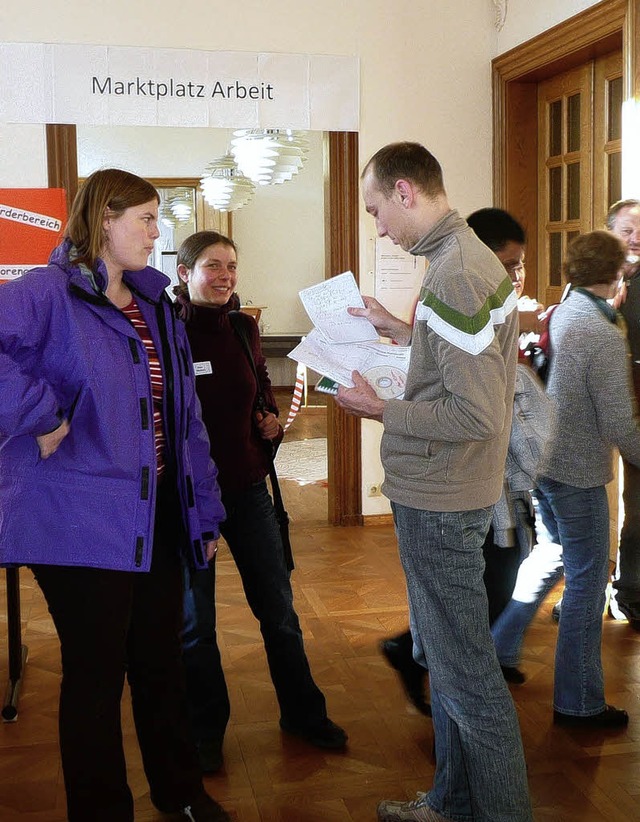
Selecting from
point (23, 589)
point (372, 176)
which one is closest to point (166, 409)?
point (372, 176)

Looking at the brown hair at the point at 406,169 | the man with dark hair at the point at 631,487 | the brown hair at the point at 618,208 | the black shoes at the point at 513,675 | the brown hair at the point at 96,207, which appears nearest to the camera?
the brown hair at the point at 406,169

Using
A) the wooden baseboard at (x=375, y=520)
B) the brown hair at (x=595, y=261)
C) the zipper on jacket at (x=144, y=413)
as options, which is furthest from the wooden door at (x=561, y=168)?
the zipper on jacket at (x=144, y=413)

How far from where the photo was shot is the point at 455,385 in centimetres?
193

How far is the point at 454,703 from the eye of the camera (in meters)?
2.15

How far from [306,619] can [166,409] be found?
2133mm

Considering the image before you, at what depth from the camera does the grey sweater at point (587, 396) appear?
9.12 feet

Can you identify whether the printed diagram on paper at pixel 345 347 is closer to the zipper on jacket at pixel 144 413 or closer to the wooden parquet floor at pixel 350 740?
the zipper on jacket at pixel 144 413

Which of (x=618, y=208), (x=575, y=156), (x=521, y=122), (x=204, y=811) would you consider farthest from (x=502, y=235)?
(x=521, y=122)

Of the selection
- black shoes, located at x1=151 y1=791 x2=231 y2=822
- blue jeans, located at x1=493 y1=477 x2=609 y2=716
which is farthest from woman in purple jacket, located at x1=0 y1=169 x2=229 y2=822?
blue jeans, located at x1=493 y1=477 x2=609 y2=716

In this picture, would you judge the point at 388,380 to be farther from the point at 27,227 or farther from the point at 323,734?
the point at 27,227

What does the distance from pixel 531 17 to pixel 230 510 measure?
3944 millimetres

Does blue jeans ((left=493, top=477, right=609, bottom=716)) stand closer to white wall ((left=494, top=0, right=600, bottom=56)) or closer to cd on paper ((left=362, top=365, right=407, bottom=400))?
cd on paper ((left=362, top=365, right=407, bottom=400))

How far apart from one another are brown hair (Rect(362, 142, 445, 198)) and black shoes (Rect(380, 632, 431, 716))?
1.61 meters

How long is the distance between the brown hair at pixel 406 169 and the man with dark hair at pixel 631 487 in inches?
85.3
